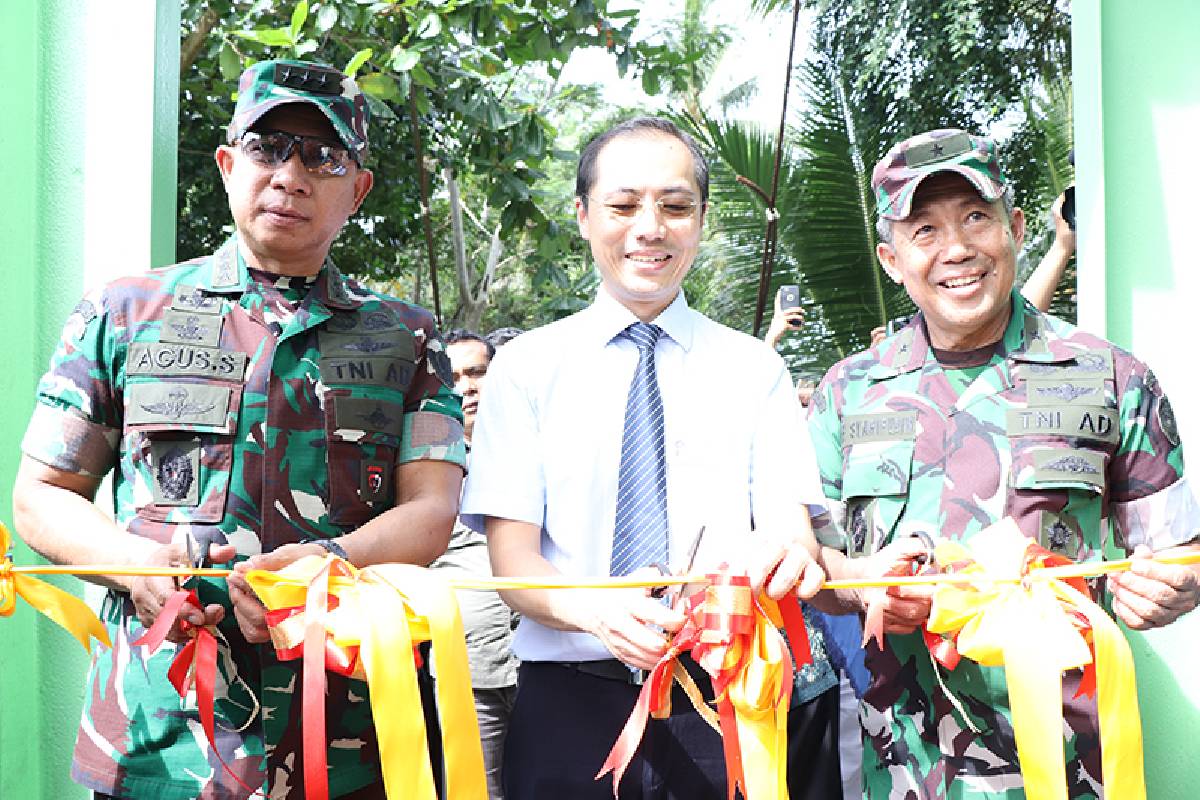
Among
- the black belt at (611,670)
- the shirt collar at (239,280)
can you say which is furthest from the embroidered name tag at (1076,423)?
the shirt collar at (239,280)

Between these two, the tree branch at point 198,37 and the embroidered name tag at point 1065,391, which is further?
the tree branch at point 198,37

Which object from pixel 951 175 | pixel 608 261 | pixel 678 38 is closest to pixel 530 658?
pixel 608 261

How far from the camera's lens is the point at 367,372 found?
245cm

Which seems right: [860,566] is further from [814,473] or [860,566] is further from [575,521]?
[575,521]

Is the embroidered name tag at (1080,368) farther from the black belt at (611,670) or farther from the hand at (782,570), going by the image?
the black belt at (611,670)

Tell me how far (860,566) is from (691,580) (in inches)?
20.1

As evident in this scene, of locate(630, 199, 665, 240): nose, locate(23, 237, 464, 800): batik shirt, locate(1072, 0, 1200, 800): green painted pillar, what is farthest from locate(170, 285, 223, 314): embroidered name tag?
locate(1072, 0, 1200, 800): green painted pillar

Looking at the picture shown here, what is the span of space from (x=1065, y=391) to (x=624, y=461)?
95 centimetres

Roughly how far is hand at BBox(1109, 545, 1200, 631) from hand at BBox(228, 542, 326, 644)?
1542 millimetres

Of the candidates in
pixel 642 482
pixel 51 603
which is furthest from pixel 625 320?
pixel 51 603

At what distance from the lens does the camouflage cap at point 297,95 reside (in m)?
2.45

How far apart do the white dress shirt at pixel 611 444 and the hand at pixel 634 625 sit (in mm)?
199

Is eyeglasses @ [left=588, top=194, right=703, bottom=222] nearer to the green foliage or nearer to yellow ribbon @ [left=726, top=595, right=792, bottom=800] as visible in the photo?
yellow ribbon @ [left=726, top=595, right=792, bottom=800]

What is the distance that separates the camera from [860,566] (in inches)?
95.4
